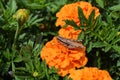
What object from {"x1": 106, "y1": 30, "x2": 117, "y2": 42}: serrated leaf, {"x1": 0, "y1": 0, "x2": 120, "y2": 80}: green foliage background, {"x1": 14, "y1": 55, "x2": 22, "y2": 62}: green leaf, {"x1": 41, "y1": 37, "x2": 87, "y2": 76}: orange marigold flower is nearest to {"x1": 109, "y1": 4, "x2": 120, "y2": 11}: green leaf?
{"x1": 0, "y1": 0, "x2": 120, "y2": 80}: green foliage background

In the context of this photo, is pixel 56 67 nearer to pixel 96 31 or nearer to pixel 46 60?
pixel 46 60

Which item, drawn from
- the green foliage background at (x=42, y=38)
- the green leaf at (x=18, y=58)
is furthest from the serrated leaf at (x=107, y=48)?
the green leaf at (x=18, y=58)

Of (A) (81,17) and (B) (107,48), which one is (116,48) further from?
(A) (81,17)

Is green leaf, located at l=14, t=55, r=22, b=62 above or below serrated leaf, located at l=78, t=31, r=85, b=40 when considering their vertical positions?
below

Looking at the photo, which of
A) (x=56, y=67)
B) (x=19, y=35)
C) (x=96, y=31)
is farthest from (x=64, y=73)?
(x=19, y=35)

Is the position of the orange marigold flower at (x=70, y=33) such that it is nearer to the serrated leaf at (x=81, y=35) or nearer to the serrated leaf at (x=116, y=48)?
the serrated leaf at (x=81, y=35)

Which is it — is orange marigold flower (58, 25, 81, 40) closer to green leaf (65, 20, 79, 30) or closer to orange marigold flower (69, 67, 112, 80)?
green leaf (65, 20, 79, 30)

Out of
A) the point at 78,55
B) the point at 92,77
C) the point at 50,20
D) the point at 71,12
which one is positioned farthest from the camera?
the point at 50,20
